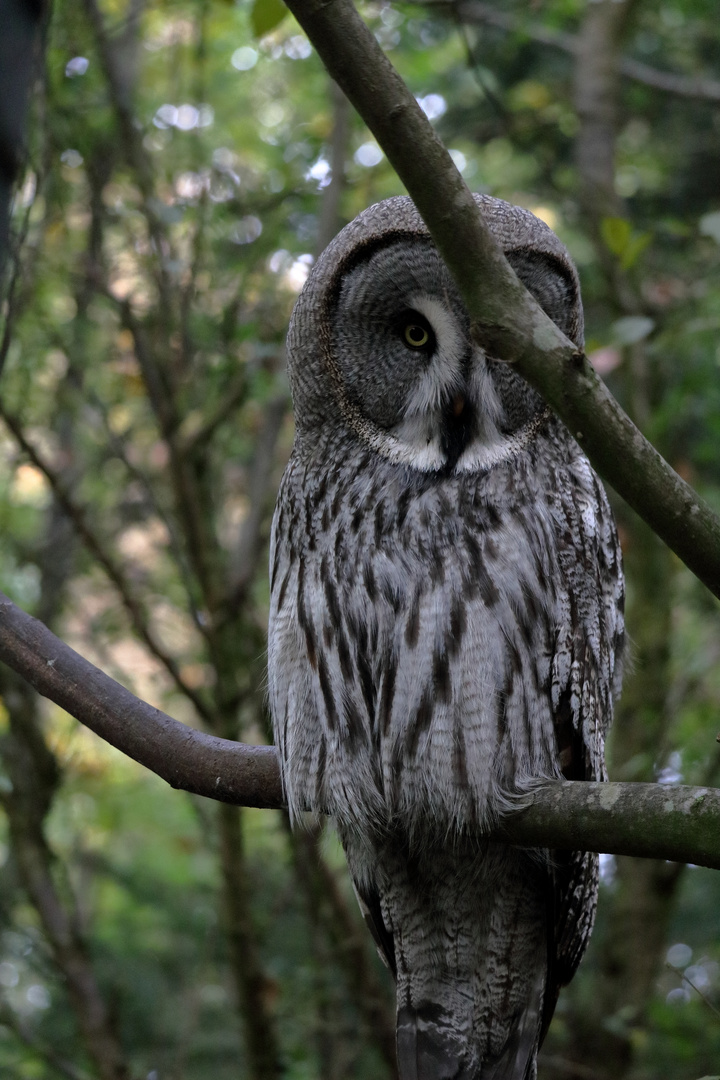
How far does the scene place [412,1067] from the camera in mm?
2551

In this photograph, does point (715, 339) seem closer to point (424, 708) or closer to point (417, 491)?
point (417, 491)

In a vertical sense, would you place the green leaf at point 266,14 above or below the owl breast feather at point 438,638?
above

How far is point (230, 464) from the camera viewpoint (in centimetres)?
621

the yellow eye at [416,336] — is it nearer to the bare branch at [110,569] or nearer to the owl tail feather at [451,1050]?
the owl tail feather at [451,1050]

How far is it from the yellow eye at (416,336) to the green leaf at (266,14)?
67 centimetres

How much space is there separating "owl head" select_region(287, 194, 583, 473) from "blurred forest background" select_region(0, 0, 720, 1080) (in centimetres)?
62

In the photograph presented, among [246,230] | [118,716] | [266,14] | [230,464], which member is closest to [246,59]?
[246,230]

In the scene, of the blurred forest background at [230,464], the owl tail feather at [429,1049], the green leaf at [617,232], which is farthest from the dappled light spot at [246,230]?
the owl tail feather at [429,1049]

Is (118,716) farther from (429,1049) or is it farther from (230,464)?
(230,464)

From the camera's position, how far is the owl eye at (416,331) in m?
2.35

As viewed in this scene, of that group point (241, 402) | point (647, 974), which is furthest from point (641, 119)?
point (647, 974)

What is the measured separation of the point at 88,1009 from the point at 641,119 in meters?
5.75

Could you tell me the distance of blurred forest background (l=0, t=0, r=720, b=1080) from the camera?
12.8 feet

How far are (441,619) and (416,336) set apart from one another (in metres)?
0.63
